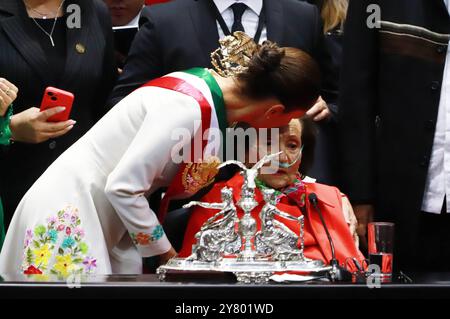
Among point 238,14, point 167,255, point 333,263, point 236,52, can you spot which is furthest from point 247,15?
point 333,263

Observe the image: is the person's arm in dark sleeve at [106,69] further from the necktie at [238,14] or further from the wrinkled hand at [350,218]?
the wrinkled hand at [350,218]

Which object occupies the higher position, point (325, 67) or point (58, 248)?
point (325, 67)

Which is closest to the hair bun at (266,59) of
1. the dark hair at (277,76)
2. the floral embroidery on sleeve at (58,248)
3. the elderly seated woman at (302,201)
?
the dark hair at (277,76)

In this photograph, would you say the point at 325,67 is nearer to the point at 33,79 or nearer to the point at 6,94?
the point at 33,79

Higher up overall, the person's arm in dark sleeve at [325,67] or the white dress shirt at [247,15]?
the white dress shirt at [247,15]

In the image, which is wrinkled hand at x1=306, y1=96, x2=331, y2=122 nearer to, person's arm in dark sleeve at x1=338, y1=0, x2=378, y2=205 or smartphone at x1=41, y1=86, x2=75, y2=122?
person's arm in dark sleeve at x1=338, y1=0, x2=378, y2=205

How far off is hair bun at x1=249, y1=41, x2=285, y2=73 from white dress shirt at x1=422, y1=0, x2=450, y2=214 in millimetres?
456

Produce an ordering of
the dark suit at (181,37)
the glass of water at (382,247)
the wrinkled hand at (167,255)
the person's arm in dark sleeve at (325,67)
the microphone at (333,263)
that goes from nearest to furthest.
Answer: the microphone at (333,263) → the glass of water at (382,247) → the wrinkled hand at (167,255) → the dark suit at (181,37) → the person's arm in dark sleeve at (325,67)

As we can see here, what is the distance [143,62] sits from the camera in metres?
3.10

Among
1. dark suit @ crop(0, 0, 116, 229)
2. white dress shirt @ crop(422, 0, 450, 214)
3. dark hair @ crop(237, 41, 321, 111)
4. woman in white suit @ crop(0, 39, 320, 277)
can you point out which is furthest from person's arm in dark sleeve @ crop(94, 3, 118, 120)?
white dress shirt @ crop(422, 0, 450, 214)

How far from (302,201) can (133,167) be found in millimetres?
737

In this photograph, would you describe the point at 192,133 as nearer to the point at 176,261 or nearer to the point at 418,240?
the point at 176,261

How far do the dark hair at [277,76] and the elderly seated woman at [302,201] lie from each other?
0.36 meters

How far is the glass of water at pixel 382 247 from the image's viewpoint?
223cm
